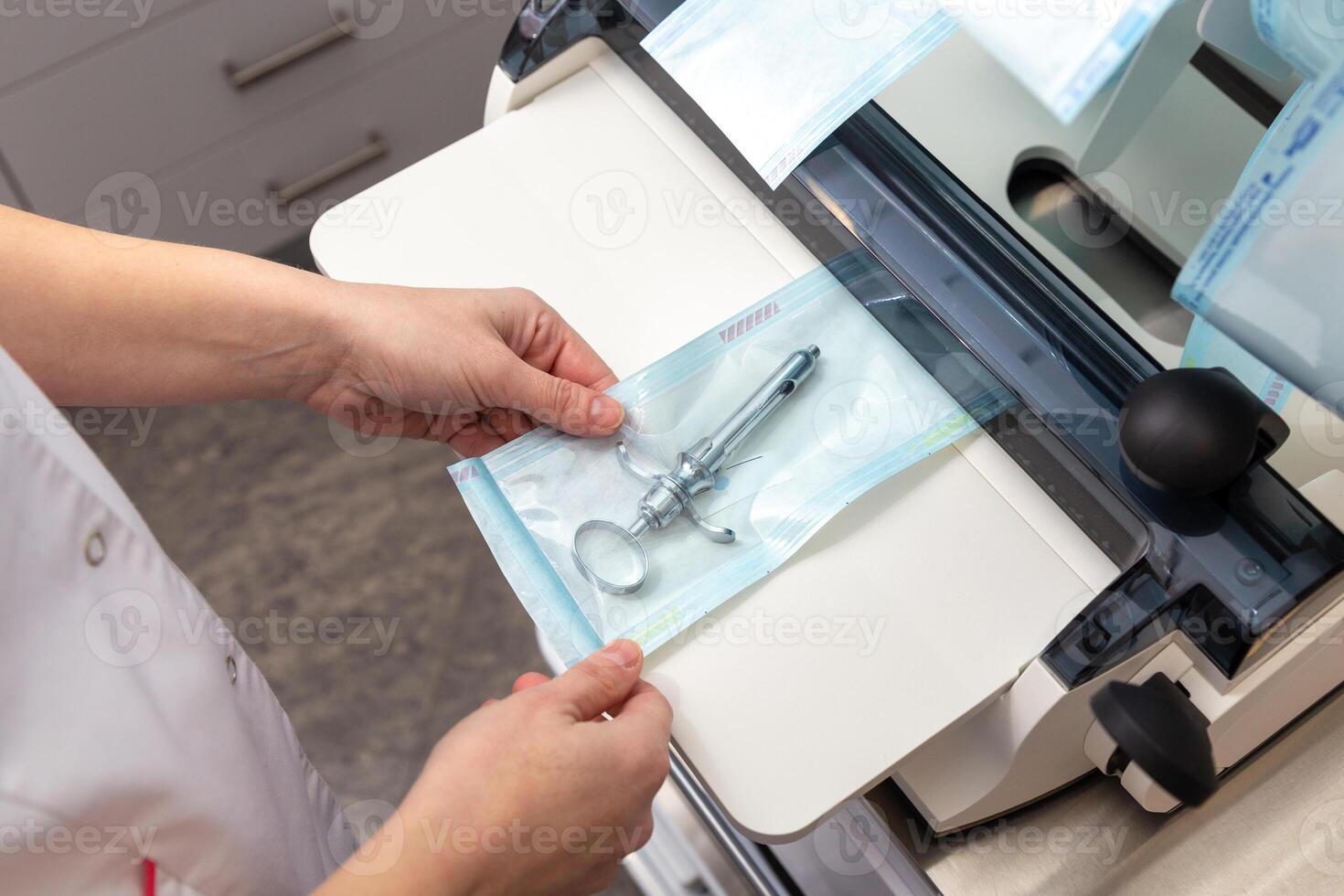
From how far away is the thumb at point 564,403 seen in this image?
607 mm

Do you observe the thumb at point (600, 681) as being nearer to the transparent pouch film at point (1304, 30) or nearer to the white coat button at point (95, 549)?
the white coat button at point (95, 549)

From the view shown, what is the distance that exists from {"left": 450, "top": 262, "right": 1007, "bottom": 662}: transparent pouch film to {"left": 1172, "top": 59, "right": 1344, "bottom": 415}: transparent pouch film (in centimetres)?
14

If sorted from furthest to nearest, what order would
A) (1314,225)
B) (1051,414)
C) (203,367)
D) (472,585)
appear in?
(472,585)
(203,367)
(1051,414)
(1314,225)

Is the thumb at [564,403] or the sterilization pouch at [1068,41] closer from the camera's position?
the sterilization pouch at [1068,41]

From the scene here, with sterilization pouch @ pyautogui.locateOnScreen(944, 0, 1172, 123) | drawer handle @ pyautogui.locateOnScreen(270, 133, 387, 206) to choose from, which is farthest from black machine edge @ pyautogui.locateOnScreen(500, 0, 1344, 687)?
drawer handle @ pyautogui.locateOnScreen(270, 133, 387, 206)

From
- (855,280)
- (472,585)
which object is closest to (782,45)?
(855,280)

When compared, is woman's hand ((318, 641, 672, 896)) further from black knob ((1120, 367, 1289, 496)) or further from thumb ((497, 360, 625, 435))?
black knob ((1120, 367, 1289, 496))

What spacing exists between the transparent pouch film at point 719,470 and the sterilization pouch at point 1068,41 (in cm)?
20

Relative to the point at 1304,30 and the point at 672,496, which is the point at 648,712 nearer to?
the point at 672,496

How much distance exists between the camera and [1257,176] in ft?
1.59

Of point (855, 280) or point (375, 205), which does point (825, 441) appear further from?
point (375, 205)

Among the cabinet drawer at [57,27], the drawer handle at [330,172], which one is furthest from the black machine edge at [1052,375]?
the drawer handle at [330,172]

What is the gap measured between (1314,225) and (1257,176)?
33mm

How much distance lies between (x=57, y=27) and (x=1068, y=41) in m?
1.01
